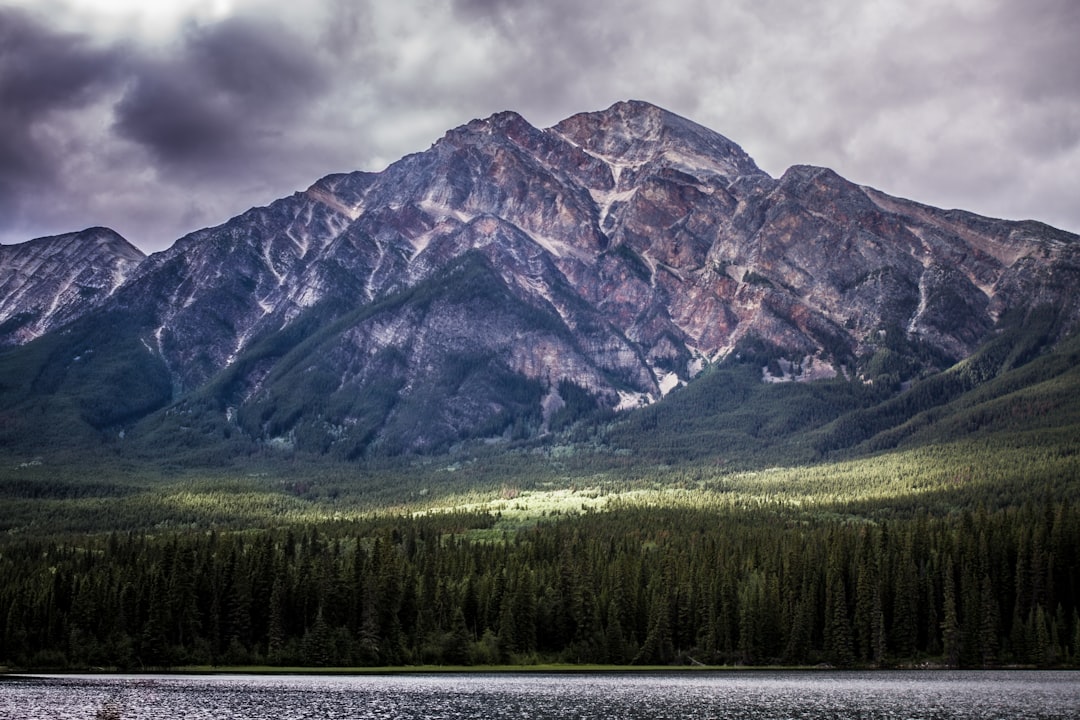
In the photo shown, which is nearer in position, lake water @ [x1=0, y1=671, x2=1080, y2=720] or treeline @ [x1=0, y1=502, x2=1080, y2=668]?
lake water @ [x1=0, y1=671, x2=1080, y2=720]

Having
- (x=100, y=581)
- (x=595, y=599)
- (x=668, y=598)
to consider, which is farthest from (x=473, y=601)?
(x=100, y=581)

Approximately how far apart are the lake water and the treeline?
43.5ft

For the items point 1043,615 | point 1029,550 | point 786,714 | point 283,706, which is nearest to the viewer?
point 786,714

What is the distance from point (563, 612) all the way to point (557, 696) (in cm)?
5436

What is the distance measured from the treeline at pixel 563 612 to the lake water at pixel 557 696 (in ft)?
43.5

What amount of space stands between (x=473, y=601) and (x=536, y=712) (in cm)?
7933

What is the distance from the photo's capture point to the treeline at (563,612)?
170 metres

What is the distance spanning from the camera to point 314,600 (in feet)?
580

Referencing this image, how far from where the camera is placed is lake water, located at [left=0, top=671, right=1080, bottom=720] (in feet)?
340

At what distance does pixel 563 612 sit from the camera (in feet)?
592

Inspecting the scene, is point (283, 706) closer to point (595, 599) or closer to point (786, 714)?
→ point (786, 714)

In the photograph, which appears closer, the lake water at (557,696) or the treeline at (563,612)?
the lake water at (557,696)

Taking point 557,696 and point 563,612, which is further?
point 563,612

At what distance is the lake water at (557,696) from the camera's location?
340 ft
